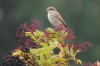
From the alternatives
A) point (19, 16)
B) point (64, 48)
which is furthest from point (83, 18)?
point (64, 48)

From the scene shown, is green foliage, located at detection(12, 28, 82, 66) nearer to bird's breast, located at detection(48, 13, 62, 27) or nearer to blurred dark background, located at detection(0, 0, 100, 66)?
bird's breast, located at detection(48, 13, 62, 27)

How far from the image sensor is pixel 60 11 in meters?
21.2

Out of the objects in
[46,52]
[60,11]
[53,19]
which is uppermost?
[60,11]

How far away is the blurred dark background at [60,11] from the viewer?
2142 cm

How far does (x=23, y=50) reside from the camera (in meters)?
3.58

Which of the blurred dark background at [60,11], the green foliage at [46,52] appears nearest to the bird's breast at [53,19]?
the green foliage at [46,52]

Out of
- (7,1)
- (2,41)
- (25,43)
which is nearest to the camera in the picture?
(25,43)

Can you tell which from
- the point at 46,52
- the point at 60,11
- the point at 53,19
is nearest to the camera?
the point at 46,52

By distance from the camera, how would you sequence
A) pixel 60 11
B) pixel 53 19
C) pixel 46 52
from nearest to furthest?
1. pixel 46 52
2. pixel 53 19
3. pixel 60 11

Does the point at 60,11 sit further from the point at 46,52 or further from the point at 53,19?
the point at 46,52

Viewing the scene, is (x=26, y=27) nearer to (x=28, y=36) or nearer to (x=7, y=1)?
(x=28, y=36)

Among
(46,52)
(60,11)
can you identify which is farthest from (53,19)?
(60,11)

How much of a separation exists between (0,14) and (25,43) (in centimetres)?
2006

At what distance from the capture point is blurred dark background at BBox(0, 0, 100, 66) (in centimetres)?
2142
